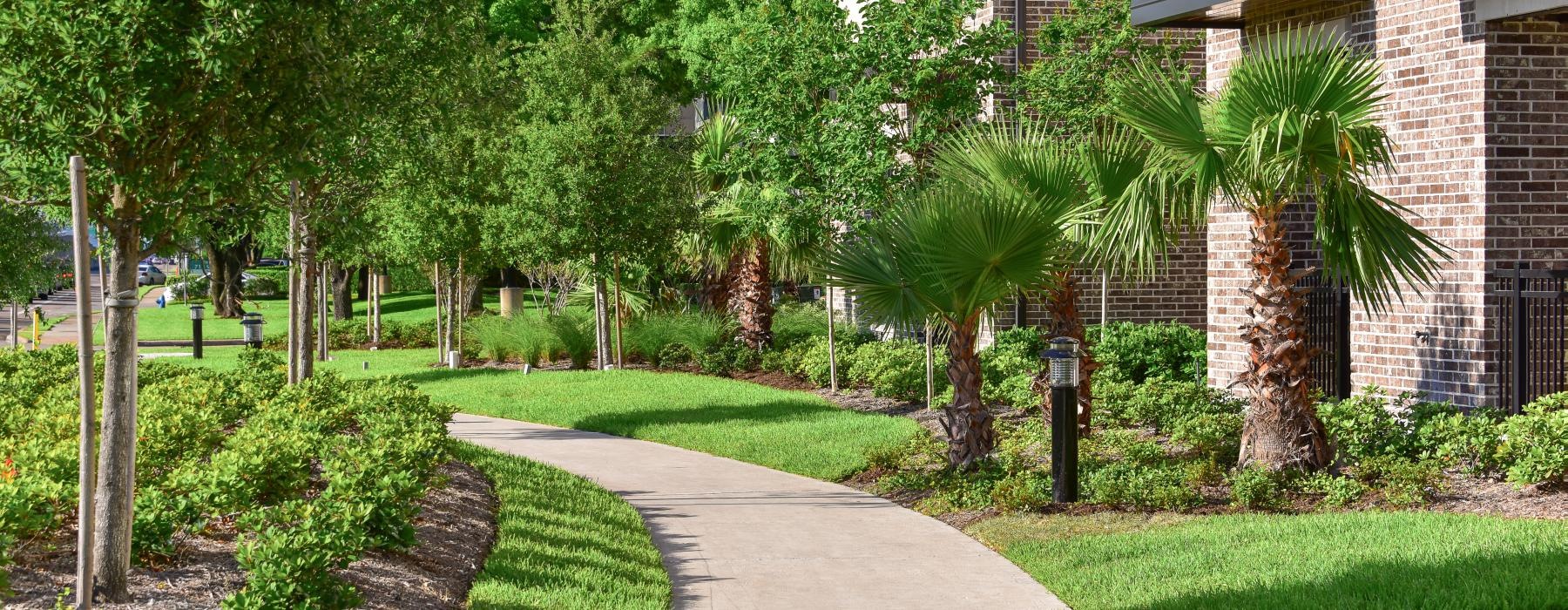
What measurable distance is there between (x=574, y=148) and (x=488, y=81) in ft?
12.6

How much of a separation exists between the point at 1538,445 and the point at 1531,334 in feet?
7.91

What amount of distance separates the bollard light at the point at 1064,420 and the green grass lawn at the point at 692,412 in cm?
264

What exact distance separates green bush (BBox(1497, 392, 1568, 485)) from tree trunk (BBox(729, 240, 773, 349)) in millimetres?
13712

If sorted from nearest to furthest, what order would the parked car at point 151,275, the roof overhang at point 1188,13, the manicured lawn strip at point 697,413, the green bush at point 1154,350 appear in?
the roof overhang at point 1188,13
the manicured lawn strip at point 697,413
the green bush at point 1154,350
the parked car at point 151,275

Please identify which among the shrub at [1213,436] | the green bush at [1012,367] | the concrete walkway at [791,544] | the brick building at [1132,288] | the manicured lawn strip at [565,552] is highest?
the brick building at [1132,288]

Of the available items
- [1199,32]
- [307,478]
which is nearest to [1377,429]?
[307,478]

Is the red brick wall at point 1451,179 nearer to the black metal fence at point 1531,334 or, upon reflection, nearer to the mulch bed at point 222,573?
the black metal fence at point 1531,334

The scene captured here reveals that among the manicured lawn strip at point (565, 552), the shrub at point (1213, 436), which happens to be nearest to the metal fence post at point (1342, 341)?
the shrub at point (1213, 436)

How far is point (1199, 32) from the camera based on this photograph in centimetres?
1919

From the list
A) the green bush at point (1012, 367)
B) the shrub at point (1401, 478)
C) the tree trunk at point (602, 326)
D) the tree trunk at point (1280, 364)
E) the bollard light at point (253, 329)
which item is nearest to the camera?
the shrub at point (1401, 478)

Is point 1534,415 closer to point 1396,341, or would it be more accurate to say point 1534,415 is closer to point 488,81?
point 1396,341

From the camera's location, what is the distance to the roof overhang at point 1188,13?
42.1ft

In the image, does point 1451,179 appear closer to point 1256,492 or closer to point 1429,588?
point 1256,492

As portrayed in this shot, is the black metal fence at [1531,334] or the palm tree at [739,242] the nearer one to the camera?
the black metal fence at [1531,334]
